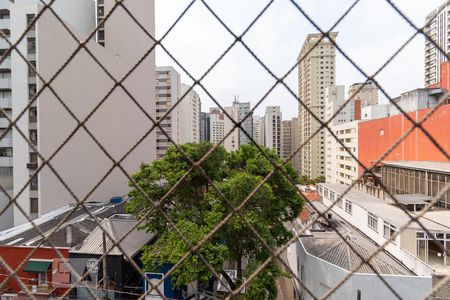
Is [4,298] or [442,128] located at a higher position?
[442,128]

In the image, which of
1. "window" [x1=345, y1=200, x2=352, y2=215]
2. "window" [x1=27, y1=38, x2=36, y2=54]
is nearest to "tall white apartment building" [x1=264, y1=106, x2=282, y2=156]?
"window" [x1=345, y1=200, x2=352, y2=215]

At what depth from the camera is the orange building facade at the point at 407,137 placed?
21.4 ft

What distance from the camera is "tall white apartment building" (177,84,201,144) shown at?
1955 cm

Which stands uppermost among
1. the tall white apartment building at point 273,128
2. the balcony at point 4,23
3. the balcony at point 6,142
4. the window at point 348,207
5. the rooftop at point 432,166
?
the balcony at point 4,23

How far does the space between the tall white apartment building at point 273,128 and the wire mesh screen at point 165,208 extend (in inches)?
449

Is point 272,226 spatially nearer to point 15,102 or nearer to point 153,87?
point 15,102

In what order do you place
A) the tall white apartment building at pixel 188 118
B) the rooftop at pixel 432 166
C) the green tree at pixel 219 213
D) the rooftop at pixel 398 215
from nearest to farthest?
1. the green tree at pixel 219 213
2. the rooftop at pixel 398 215
3. the rooftop at pixel 432 166
4. the tall white apartment building at pixel 188 118

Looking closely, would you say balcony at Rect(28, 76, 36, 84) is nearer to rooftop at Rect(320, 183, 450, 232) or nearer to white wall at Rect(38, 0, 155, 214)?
white wall at Rect(38, 0, 155, 214)

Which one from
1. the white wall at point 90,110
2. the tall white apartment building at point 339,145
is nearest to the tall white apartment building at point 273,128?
the tall white apartment building at point 339,145

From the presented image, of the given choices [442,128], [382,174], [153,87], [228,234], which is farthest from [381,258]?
[153,87]

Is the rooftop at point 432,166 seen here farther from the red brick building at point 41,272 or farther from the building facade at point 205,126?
the building facade at point 205,126

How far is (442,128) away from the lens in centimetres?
655

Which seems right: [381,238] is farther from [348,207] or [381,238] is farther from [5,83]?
[5,83]

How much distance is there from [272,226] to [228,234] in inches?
33.8
